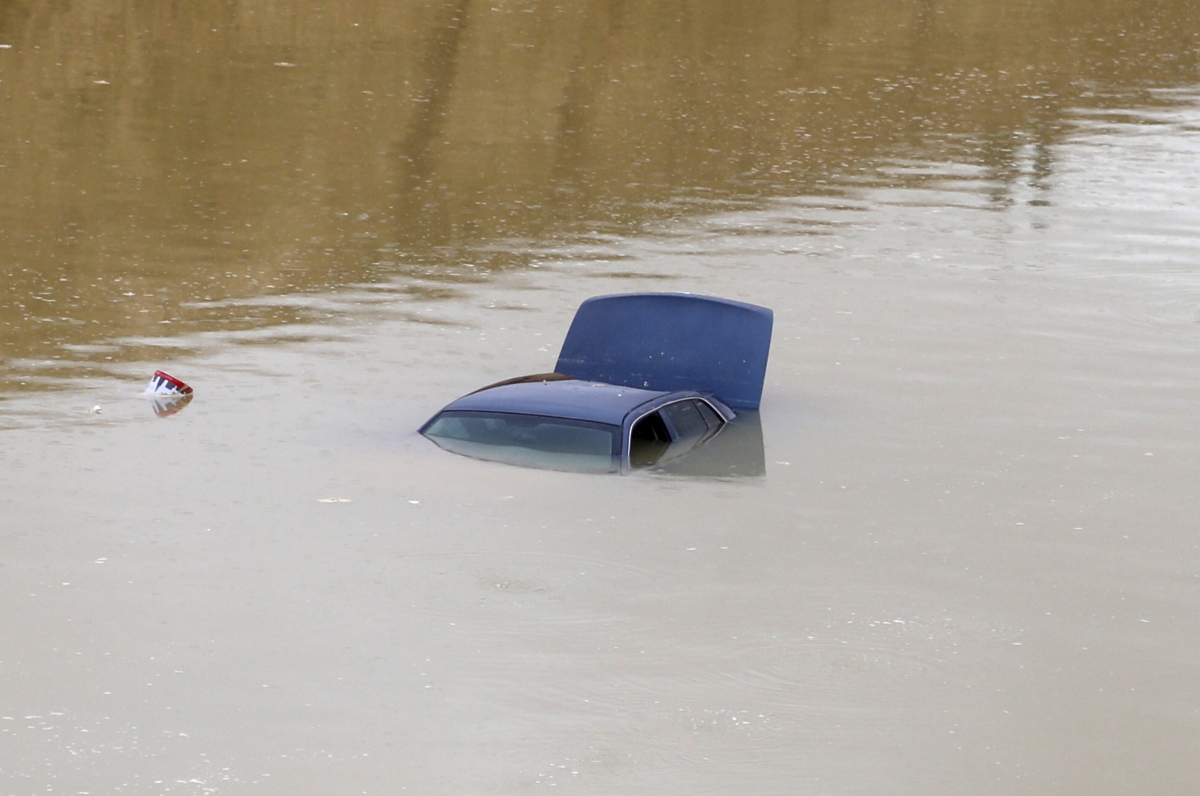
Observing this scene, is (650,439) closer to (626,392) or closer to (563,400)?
(626,392)

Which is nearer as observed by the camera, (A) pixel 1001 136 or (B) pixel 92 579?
(B) pixel 92 579

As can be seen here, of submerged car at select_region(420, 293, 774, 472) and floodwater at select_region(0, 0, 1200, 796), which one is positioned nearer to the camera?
floodwater at select_region(0, 0, 1200, 796)

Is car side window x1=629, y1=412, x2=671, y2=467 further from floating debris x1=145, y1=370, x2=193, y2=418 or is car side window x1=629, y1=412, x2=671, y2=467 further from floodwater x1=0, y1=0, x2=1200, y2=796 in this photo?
floating debris x1=145, y1=370, x2=193, y2=418

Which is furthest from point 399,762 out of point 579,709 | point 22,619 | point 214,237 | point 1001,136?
point 1001,136

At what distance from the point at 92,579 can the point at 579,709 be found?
152 inches

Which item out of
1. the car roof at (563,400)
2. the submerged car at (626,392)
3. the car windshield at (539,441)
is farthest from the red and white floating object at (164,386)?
the car windshield at (539,441)

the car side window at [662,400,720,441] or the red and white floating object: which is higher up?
the red and white floating object

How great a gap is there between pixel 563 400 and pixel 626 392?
2.08 ft

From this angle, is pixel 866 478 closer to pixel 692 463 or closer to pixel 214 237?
pixel 692 463

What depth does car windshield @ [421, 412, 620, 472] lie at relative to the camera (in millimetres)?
14898

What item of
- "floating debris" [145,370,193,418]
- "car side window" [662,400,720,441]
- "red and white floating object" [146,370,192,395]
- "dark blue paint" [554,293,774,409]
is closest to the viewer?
"car side window" [662,400,720,441]

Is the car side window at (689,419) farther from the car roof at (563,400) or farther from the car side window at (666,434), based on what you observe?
the car roof at (563,400)

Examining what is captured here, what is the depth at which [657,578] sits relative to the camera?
42.9 feet

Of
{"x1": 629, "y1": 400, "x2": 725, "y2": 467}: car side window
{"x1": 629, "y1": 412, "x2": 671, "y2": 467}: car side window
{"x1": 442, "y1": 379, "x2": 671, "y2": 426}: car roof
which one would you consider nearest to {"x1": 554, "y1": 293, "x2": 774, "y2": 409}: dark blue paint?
{"x1": 629, "y1": 400, "x2": 725, "y2": 467}: car side window
